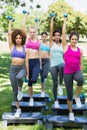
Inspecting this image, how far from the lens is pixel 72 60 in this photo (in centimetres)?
762

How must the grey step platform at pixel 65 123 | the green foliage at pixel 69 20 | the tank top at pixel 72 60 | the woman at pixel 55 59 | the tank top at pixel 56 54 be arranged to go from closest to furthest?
the tank top at pixel 72 60 < the grey step platform at pixel 65 123 < the woman at pixel 55 59 < the tank top at pixel 56 54 < the green foliage at pixel 69 20

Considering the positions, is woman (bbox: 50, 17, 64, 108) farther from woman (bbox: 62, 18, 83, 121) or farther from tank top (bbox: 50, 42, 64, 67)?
woman (bbox: 62, 18, 83, 121)

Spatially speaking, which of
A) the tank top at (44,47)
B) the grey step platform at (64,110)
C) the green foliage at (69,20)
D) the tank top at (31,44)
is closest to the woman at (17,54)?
the tank top at (31,44)

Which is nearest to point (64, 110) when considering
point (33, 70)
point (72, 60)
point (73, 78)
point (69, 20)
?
point (33, 70)

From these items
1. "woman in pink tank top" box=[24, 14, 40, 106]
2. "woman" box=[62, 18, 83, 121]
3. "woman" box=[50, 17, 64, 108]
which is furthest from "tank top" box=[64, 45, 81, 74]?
"woman in pink tank top" box=[24, 14, 40, 106]

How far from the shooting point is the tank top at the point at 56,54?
931 cm

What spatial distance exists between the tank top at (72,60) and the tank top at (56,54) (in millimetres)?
1628

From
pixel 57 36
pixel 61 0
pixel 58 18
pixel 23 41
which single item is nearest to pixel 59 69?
pixel 57 36

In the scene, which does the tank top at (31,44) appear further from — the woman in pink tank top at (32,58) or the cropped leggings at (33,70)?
the cropped leggings at (33,70)

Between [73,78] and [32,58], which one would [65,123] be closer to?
[73,78]

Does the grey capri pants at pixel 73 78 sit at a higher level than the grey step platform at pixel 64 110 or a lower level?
higher

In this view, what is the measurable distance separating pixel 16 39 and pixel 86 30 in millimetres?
69874

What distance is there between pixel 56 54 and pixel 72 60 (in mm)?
1807

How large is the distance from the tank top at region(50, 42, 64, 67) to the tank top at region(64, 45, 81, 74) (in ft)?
5.34
